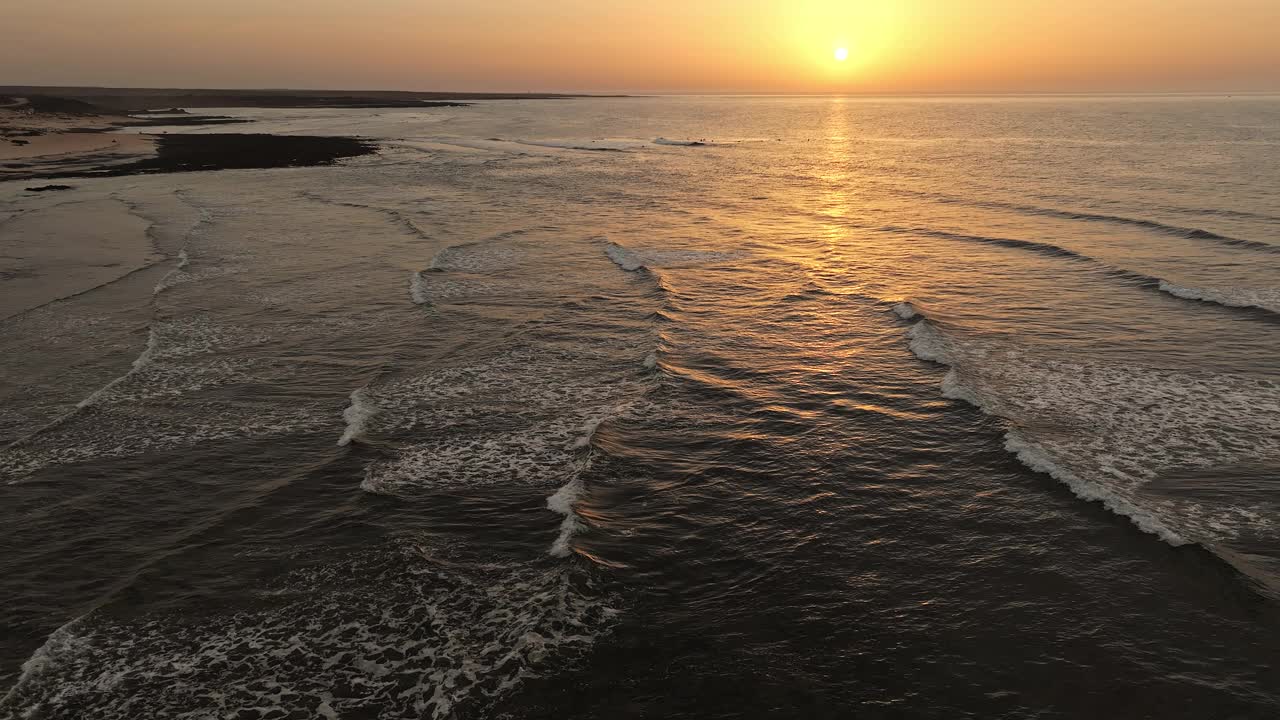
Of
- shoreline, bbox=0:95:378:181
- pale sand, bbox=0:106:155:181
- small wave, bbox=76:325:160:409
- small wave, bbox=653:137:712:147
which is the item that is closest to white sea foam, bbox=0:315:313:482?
small wave, bbox=76:325:160:409

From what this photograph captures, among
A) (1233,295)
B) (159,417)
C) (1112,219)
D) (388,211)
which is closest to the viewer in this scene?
(159,417)

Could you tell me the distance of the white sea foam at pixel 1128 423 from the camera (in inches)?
419

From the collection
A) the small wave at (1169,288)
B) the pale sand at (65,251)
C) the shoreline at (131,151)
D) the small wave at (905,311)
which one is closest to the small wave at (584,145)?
the shoreline at (131,151)

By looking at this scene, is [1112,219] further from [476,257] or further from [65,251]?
[65,251]

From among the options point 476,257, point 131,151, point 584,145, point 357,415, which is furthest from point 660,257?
point 131,151

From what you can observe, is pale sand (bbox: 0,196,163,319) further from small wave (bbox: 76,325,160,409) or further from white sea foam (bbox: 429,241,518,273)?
white sea foam (bbox: 429,241,518,273)

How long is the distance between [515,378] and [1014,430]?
9.20m

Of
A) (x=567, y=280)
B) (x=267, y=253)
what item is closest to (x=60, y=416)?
(x=567, y=280)

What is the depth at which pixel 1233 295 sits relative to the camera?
2136 cm

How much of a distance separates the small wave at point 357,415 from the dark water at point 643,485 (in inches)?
3.3

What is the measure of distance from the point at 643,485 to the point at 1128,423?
849 cm

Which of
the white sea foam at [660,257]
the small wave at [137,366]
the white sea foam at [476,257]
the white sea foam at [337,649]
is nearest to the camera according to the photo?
the white sea foam at [337,649]

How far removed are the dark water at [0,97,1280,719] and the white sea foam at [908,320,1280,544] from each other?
0.28ft

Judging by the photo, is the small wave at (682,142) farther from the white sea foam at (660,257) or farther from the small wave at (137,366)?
the small wave at (137,366)
